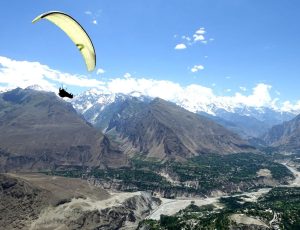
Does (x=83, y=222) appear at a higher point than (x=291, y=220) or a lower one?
lower

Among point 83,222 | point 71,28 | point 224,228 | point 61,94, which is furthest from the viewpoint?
point 83,222

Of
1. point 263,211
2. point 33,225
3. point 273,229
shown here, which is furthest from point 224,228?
point 33,225

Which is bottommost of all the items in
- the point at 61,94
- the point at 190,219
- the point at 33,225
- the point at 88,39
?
the point at 33,225

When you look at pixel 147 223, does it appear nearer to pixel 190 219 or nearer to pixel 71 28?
pixel 190 219

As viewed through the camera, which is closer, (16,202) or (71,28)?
(71,28)

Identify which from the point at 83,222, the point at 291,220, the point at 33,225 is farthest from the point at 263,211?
the point at 33,225

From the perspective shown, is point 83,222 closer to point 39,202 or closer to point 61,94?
point 39,202

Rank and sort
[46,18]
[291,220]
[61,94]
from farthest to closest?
1. [291,220]
2. [61,94]
3. [46,18]
